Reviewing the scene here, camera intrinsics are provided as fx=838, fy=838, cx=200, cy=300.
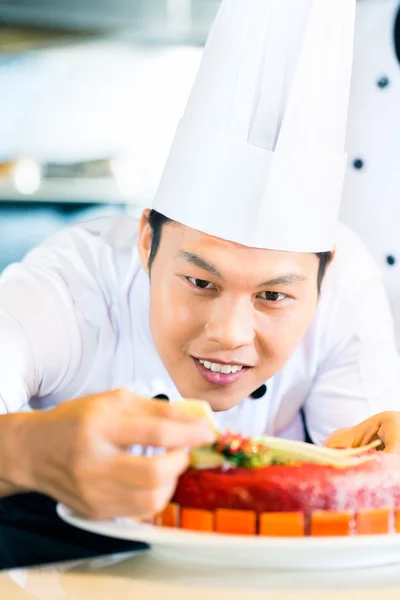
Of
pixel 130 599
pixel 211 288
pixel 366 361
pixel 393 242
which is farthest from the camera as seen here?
pixel 393 242

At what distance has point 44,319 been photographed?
4.17ft

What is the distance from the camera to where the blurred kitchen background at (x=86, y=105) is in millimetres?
2430

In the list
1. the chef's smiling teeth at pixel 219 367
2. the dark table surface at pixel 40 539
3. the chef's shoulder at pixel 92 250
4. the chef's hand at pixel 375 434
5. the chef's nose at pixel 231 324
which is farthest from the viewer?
the chef's shoulder at pixel 92 250

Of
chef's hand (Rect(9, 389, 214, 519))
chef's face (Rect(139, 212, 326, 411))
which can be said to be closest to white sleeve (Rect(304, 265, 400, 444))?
chef's face (Rect(139, 212, 326, 411))

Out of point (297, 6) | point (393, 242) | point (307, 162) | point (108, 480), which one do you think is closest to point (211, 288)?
point (307, 162)

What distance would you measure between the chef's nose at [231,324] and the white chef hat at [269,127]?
0.09m

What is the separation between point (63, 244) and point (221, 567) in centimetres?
94

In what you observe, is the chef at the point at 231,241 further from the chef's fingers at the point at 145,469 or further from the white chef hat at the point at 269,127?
the chef's fingers at the point at 145,469

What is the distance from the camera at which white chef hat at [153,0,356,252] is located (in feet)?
3.61

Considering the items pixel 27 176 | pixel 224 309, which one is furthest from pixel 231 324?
pixel 27 176

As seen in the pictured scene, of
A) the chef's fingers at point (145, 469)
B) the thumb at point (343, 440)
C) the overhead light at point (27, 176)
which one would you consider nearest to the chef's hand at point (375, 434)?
the thumb at point (343, 440)

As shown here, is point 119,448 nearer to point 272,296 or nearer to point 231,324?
point 231,324

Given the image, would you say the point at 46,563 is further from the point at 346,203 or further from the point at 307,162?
the point at 346,203

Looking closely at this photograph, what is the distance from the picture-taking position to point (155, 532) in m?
0.61
